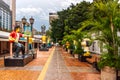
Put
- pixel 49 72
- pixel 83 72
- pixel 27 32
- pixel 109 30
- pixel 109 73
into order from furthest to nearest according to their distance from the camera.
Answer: pixel 27 32 → pixel 83 72 → pixel 49 72 → pixel 109 30 → pixel 109 73

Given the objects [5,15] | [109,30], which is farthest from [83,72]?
[5,15]

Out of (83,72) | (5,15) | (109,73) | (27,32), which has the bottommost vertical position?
(83,72)

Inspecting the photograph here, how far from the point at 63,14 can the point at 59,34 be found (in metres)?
4.78

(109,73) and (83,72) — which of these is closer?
(109,73)

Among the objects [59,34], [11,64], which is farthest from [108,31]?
[59,34]

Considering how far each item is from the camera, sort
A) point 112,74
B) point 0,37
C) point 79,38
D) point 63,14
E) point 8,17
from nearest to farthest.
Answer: point 112,74, point 79,38, point 0,37, point 63,14, point 8,17

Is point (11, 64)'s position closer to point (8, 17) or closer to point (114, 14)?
point (114, 14)

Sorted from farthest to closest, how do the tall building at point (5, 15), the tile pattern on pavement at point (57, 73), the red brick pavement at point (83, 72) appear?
the tall building at point (5, 15) → the red brick pavement at point (83, 72) → the tile pattern on pavement at point (57, 73)

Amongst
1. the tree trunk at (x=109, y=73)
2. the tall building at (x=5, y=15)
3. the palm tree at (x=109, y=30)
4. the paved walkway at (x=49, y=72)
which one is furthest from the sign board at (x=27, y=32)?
the tall building at (x=5, y=15)

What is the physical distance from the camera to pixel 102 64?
40.8ft

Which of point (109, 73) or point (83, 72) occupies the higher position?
point (109, 73)

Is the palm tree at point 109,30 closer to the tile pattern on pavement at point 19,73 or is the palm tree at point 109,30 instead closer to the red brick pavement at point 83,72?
the red brick pavement at point 83,72

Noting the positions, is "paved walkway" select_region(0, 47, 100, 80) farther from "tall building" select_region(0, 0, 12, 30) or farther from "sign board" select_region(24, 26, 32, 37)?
"tall building" select_region(0, 0, 12, 30)

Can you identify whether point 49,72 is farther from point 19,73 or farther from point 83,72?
point 83,72
